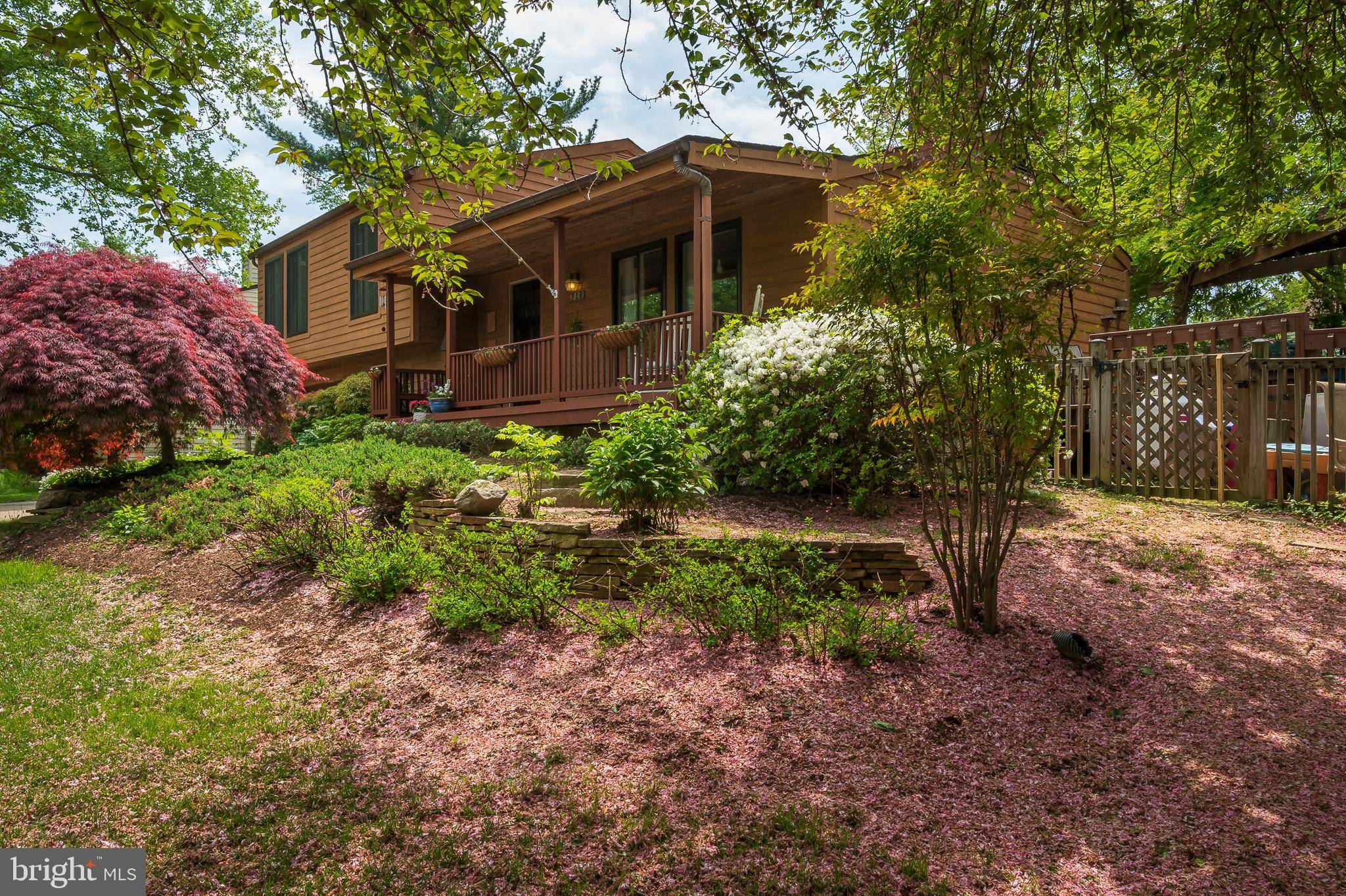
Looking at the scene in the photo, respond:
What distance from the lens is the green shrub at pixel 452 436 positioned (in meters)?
11.1

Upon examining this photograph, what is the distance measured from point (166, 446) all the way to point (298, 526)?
5.96 metres

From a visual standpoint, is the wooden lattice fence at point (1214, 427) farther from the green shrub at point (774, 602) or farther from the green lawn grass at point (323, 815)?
the green lawn grass at point (323, 815)

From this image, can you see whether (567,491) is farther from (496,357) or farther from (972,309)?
(496,357)

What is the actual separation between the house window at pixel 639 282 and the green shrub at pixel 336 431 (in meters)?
5.29

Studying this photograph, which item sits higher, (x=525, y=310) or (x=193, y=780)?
(x=525, y=310)

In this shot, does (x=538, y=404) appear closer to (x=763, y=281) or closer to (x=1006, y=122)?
(x=763, y=281)

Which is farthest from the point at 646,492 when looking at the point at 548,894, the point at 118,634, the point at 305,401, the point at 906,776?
the point at 305,401

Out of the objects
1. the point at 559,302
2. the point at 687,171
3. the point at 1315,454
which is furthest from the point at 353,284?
the point at 1315,454

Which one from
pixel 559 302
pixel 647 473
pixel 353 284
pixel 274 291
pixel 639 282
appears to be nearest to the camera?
pixel 647 473

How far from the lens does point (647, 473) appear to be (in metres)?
5.12

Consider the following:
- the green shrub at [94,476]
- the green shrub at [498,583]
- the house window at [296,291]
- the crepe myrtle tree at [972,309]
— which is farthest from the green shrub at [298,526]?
the house window at [296,291]

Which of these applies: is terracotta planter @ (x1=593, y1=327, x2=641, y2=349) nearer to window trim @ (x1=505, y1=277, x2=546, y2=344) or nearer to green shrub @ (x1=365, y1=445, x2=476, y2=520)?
green shrub @ (x1=365, y1=445, x2=476, y2=520)

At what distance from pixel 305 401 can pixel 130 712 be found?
48.4 ft

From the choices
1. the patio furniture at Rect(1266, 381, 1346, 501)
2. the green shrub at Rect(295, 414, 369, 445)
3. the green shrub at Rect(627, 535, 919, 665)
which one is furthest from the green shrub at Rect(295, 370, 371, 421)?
the patio furniture at Rect(1266, 381, 1346, 501)
